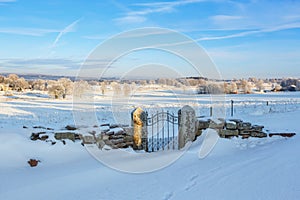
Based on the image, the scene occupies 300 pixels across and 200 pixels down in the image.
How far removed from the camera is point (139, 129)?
6.94 metres

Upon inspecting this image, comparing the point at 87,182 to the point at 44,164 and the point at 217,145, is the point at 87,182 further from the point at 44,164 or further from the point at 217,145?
the point at 217,145

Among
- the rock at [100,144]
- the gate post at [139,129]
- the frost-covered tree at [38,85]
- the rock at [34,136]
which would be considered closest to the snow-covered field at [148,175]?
the rock at [34,136]

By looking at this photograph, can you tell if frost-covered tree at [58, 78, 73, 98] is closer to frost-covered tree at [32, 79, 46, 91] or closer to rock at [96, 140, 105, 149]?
frost-covered tree at [32, 79, 46, 91]

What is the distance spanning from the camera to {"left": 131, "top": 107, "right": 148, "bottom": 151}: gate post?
6.93 meters

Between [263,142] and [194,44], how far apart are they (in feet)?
9.74

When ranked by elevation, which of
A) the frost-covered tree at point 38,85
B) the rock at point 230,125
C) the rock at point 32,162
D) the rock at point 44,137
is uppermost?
the frost-covered tree at point 38,85

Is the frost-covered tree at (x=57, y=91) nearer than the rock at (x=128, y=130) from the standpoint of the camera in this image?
No

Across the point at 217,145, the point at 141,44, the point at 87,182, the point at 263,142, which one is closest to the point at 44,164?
the point at 87,182

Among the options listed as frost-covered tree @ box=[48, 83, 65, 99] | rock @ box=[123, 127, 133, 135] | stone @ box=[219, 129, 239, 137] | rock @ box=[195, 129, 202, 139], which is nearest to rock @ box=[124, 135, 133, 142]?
Answer: rock @ box=[123, 127, 133, 135]

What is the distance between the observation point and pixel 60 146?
6309mm

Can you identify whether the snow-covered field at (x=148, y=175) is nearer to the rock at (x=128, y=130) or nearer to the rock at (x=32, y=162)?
the rock at (x=32, y=162)

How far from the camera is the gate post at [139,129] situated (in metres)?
6.93

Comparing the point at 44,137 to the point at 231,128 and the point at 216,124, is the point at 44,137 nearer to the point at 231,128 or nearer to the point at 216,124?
the point at 216,124

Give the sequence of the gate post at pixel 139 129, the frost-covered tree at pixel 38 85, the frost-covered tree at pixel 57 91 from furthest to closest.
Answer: the frost-covered tree at pixel 38 85, the frost-covered tree at pixel 57 91, the gate post at pixel 139 129
